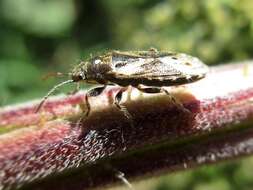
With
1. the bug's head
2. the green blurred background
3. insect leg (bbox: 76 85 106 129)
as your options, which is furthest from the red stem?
the green blurred background

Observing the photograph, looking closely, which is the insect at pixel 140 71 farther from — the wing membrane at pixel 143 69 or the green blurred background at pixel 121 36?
the green blurred background at pixel 121 36

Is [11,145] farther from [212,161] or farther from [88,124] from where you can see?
[212,161]

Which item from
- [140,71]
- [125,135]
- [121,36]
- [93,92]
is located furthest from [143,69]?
[121,36]

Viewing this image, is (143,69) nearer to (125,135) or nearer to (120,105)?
(120,105)

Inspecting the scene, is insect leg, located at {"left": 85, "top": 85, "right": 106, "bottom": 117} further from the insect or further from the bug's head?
the bug's head

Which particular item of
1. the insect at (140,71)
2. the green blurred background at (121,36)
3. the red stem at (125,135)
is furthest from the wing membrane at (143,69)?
the green blurred background at (121,36)
